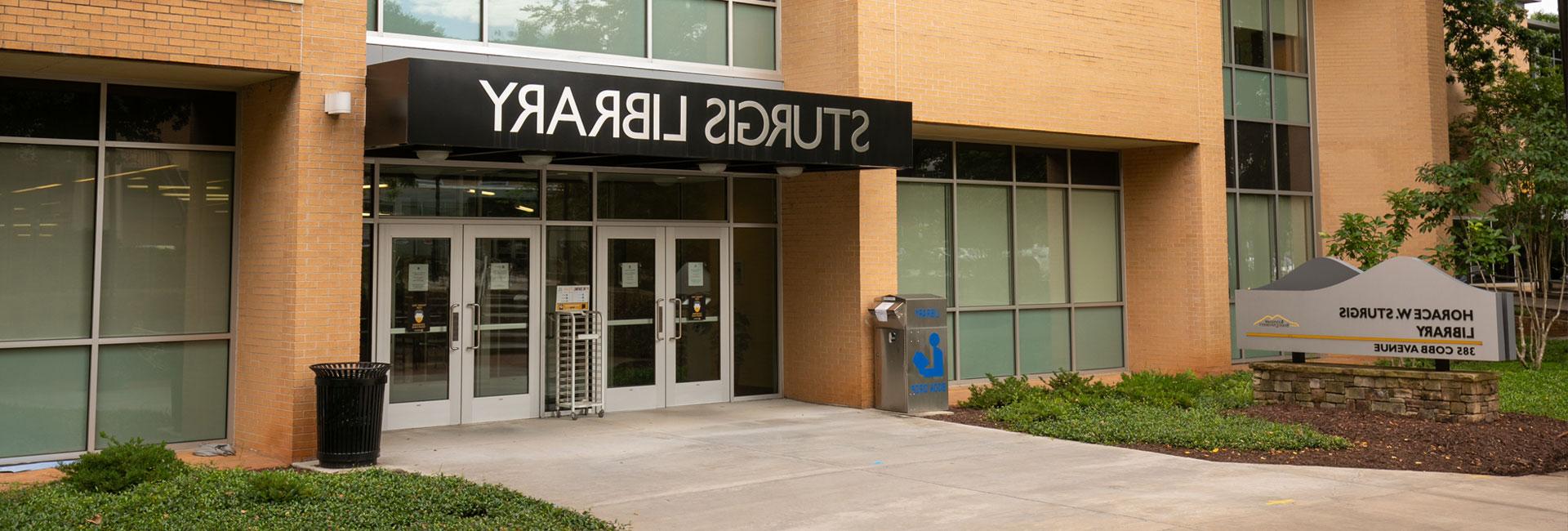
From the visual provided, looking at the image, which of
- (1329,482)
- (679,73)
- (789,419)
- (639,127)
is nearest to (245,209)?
(639,127)

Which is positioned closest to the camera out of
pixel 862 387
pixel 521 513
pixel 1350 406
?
pixel 521 513

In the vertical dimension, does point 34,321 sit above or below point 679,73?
below

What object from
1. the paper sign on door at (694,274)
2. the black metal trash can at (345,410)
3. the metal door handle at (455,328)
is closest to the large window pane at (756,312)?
the paper sign on door at (694,274)

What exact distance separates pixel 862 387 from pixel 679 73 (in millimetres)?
4379

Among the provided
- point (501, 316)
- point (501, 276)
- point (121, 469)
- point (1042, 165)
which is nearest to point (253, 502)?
point (121, 469)

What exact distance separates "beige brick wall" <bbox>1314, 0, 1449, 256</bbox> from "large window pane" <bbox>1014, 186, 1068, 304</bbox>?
19.6 feet

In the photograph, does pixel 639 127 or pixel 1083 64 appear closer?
pixel 639 127

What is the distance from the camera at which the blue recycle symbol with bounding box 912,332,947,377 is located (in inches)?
577

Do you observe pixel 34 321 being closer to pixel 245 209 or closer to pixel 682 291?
pixel 245 209

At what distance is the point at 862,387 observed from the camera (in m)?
15.1

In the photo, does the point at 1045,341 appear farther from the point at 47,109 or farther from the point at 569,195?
the point at 47,109

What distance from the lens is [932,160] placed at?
1725 cm

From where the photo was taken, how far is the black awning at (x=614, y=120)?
432 inches

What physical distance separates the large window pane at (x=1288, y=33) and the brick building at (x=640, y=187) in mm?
68
